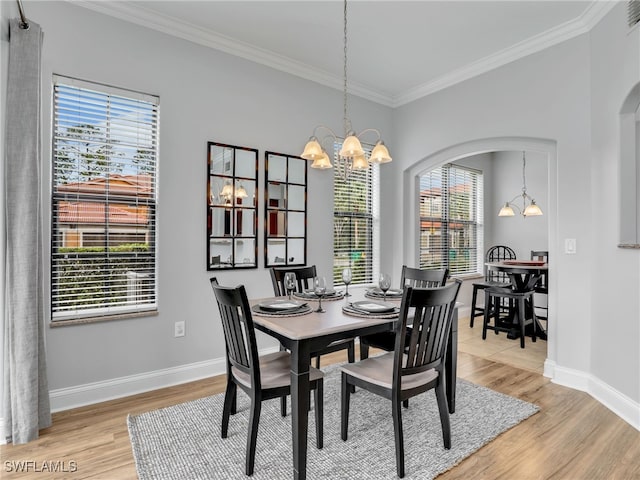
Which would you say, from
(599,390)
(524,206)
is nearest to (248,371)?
(599,390)

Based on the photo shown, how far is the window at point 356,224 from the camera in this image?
4.32 metres

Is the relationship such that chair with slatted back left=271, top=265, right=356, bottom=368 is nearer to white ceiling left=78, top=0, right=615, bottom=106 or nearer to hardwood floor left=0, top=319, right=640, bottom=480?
hardwood floor left=0, top=319, right=640, bottom=480

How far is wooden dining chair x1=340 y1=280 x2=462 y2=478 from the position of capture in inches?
75.5

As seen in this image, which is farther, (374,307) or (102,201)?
(102,201)

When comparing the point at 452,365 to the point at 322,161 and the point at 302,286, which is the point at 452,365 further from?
the point at 322,161

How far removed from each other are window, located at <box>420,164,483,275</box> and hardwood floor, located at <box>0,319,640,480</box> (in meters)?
2.74

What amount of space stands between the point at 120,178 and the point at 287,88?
1.86 metres

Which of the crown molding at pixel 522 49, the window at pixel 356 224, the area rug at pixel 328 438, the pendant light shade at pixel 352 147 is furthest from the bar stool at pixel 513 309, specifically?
the pendant light shade at pixel 352 147

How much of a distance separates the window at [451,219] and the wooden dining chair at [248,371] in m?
3.70

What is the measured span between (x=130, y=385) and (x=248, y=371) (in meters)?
1.54

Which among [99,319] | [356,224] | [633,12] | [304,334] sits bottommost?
[99,319]

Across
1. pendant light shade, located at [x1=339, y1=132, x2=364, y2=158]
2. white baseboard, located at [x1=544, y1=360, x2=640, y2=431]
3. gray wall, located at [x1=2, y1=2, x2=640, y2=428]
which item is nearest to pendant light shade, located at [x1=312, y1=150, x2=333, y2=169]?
pendant light shade, located at [x1=339, y1=132, x2=364, y2=158]

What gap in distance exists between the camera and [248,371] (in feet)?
6.53

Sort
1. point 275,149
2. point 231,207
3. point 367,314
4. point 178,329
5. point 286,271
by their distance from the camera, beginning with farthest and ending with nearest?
point 275,149 < point 231,207 < point 178,329 < point 286,271 < point 367,314
